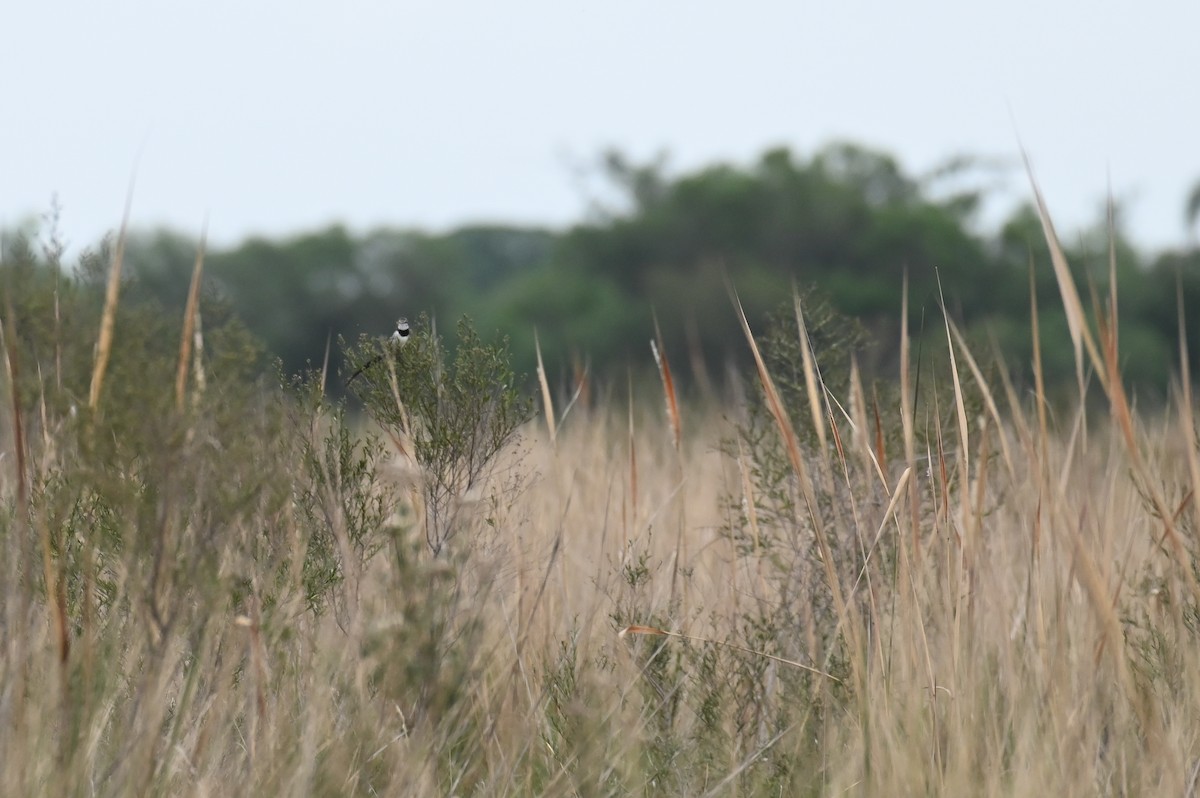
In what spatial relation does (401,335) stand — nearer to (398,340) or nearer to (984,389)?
(398,340)

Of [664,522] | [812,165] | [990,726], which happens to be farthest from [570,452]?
[812,165]

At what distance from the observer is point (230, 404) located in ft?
6.62

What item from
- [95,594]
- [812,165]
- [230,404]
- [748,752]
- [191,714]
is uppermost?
[812,165]

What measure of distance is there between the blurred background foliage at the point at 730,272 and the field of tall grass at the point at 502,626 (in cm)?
1042

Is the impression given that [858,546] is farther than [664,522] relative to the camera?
No

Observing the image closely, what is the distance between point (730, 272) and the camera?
1420 centimetres

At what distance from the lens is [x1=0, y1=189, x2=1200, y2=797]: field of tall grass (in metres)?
1.76

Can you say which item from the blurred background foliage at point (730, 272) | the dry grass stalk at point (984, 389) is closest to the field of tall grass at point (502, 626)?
the dry grass stalk at point (984, 389)

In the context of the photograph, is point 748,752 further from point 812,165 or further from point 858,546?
point 812,165

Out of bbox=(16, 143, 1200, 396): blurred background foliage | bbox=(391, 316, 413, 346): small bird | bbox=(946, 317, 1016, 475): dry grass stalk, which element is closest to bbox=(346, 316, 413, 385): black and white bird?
bbox=(391, 316, 413, 346): small bird

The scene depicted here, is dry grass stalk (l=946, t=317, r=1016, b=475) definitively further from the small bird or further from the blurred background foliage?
the blurred background foliage

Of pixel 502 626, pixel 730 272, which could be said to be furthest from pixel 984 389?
pixel 730 272

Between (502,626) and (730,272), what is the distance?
11861 millimetres

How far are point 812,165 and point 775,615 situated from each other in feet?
49.0
